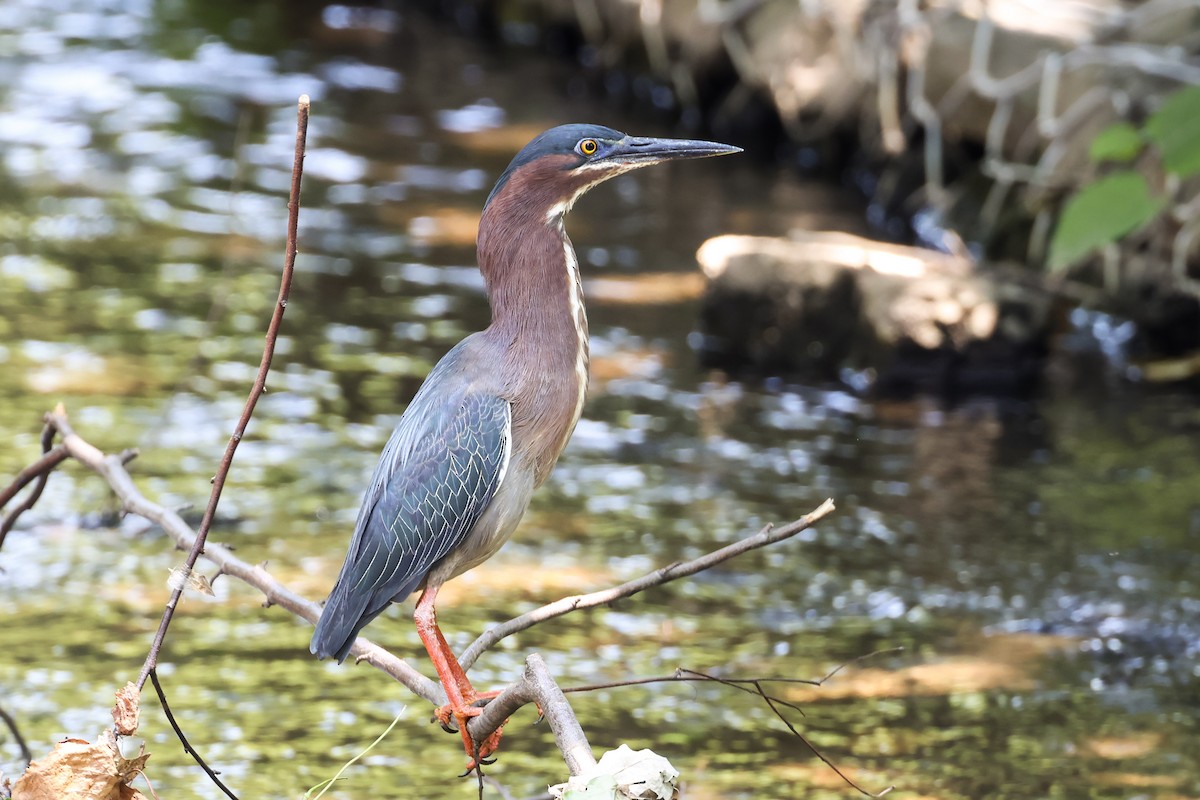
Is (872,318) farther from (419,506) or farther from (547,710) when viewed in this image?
(547,710)

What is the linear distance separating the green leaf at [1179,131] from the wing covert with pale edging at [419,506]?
3.81 m

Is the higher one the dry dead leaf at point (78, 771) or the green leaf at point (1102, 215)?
the dry dead leaf at point (78, 771)

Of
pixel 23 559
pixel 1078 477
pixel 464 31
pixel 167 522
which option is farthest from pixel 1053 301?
pixel 464 31

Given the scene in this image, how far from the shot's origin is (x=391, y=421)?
5.81 m

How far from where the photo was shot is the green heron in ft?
8.28

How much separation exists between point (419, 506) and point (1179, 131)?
4057 mm

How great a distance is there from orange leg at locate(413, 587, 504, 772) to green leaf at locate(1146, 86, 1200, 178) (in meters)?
3.90

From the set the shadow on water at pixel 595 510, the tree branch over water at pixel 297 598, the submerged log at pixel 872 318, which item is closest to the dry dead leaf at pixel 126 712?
the tree branch over water at pixel 297 598

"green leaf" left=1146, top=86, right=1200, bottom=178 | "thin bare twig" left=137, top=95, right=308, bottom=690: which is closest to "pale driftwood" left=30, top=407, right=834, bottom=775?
"thin bare twig" left=137, top=95, right=308, bottom=690

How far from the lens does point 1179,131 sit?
5734 millimetres

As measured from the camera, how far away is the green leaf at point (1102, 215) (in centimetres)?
562

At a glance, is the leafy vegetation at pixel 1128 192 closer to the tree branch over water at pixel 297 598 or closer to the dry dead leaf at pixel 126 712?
the tree branch over water at pixel 297 598


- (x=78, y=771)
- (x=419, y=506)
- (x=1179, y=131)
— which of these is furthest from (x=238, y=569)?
(x=1179, y=131)

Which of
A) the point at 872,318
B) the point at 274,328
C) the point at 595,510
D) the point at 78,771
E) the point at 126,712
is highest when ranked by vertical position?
the point at 274,328
